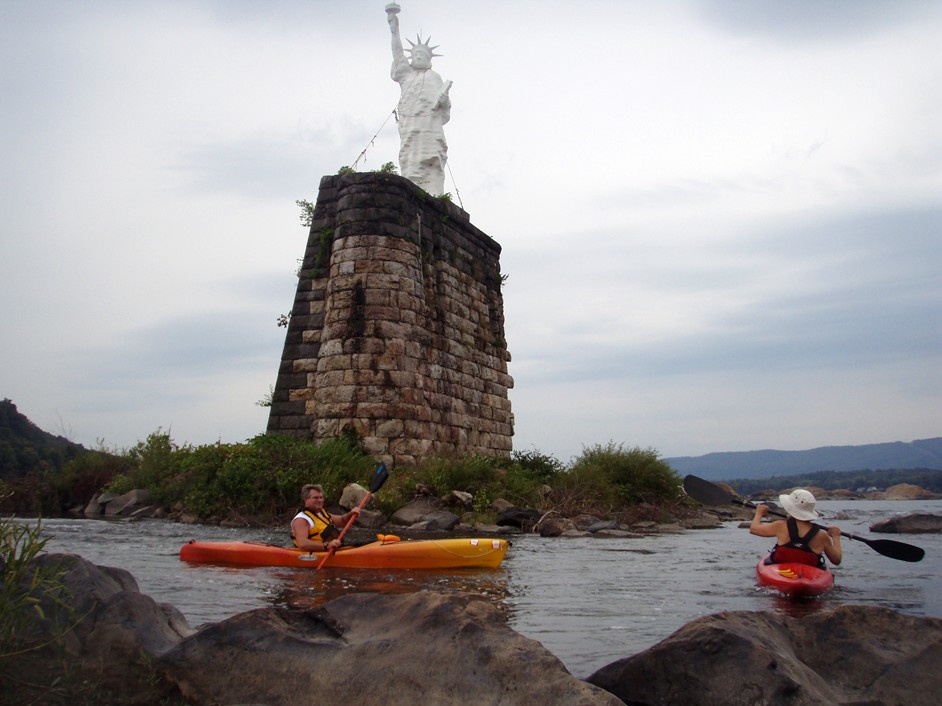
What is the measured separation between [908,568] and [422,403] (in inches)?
290

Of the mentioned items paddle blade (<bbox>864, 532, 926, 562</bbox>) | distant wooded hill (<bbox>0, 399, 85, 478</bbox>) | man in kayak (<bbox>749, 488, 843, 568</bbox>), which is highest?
distant wooded hill (<bbox>0, 399, 85, 478</bbox>)

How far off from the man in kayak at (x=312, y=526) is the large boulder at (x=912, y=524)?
33.9ft

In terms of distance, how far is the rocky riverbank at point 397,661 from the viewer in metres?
3.03

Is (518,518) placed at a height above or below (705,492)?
Answer: below

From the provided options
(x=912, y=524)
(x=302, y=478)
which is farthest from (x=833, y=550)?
(x=912, y=524)

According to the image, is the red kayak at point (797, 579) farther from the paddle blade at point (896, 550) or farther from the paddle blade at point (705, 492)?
the paddle blade at point (705, 492)

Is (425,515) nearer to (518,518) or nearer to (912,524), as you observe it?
(518,518)

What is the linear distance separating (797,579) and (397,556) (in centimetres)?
358

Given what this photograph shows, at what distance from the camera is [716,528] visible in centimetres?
1553

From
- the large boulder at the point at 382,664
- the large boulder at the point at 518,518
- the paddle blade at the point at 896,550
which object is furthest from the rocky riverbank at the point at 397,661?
the large boulder at the point at 518,518

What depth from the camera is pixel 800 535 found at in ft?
22.7

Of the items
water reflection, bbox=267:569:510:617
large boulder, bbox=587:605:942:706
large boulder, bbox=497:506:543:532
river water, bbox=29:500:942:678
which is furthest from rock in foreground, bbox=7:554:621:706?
large boulder, bbox=497:506:543:532

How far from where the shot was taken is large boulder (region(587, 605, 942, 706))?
3.20 meters

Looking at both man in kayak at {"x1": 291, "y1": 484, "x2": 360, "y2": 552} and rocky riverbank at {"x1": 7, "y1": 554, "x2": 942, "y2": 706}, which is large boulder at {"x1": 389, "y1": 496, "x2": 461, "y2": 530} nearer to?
man in kayak at {"x1": 291, "y1": 484, "x2": 360, "y2": 552}
